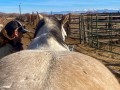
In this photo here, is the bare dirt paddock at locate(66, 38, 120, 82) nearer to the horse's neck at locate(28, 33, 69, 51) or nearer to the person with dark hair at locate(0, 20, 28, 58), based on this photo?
the person with dark hair at locate(0, 20, 28, 58)

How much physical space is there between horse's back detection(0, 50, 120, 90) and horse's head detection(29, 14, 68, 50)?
1.91 meters

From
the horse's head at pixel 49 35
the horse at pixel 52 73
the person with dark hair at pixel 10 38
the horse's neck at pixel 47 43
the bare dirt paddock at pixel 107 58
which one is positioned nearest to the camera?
the horse at pixel 52 73

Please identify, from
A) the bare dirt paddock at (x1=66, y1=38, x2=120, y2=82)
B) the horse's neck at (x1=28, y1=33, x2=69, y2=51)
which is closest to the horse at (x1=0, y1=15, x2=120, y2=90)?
the horse's neck at (x1=28, y1=33, x2=69, y2=51)

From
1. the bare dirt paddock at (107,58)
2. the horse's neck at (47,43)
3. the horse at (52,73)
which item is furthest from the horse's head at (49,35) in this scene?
the bare dirt paddock at (107,58)

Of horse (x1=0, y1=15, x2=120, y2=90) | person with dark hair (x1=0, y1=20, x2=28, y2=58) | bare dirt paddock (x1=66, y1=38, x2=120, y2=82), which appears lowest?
bare dirt paddock (x1=66, y1=38, x2=120, y2=82)

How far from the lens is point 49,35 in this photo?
185 inches

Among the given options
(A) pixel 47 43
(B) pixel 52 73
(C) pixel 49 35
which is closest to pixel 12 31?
(C) pixel 49 35

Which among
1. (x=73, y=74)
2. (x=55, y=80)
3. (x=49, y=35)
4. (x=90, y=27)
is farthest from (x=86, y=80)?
(x=90, y=27)

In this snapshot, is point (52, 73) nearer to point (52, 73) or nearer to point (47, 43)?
point (52, 73)

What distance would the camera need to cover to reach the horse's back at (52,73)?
1.83 m

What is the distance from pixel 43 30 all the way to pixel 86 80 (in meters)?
3.65

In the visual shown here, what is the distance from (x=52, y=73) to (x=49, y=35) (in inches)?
111

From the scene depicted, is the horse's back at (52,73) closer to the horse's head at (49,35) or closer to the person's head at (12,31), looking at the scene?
the horse's head at (49,35)

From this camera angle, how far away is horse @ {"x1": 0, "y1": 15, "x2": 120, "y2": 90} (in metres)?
1.83
